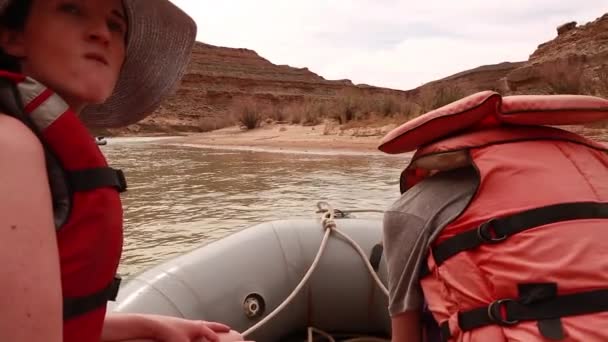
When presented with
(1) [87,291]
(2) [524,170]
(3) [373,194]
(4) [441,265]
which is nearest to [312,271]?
(4) [441,265]

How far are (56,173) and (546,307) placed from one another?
792mm

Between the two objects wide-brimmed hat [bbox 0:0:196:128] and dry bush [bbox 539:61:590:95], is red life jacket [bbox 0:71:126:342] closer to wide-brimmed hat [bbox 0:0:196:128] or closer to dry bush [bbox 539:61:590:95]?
wide-brimmed hat [bbox 0:0:196:128]

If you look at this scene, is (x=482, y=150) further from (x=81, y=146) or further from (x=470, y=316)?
(x=81, y=146)

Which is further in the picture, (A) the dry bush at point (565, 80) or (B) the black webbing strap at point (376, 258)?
(A) the dry bush at point (565, 80)

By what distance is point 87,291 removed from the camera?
669mm

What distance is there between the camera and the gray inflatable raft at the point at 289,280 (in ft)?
5.97

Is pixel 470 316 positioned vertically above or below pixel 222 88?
below

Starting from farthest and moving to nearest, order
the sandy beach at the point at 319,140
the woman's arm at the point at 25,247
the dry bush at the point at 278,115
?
the dry bush at the point at 278,115, the sandy beach at the point at 319,140, the woman's arm at the point at 25,247

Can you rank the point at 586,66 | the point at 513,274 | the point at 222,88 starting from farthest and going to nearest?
the point at 222,88, the point at 586,66, the point at 513,274

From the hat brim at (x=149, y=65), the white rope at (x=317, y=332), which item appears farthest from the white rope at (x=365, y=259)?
the hat brim at (x=149, y=65)

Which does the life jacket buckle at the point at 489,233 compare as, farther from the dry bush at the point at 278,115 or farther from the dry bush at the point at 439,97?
the dry bush at the point at 278,115

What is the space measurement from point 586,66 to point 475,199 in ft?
45.3

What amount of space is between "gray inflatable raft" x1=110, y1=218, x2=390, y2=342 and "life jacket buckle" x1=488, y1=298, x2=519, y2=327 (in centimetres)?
96

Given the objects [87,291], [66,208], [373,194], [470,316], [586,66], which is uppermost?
[586,66]
